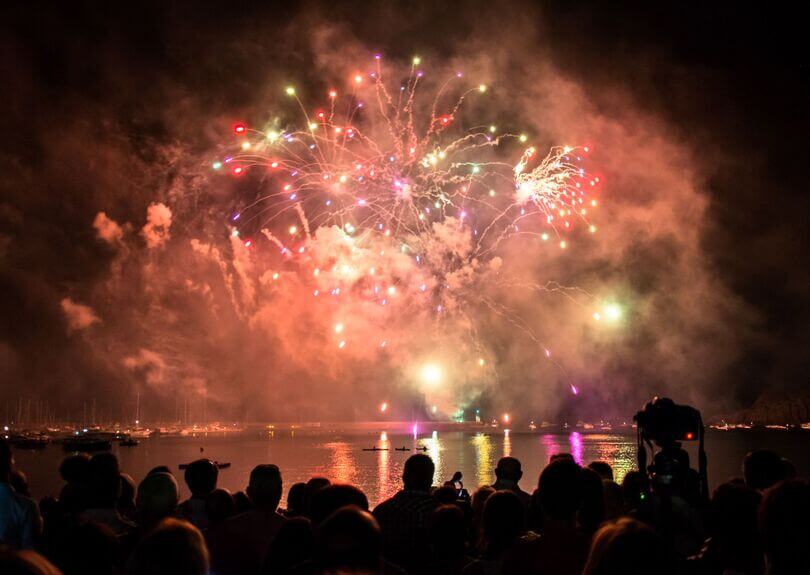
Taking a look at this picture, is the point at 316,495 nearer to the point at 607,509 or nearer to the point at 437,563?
the point at 437,563

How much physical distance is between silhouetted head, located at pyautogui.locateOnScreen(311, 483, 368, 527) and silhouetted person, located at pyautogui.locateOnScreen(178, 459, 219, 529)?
7.70 feet

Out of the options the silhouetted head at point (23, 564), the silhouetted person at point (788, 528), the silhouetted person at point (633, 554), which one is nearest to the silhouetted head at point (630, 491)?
the silhouetted person at point (788, 528)

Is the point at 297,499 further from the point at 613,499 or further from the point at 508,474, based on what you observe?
the point at 613,499

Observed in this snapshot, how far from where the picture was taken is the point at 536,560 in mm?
4883

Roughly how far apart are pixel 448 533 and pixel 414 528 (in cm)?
64

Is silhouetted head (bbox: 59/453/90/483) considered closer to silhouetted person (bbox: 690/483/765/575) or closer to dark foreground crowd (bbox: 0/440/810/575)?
dark foreground crowd (bbox: 0/440/810/575)

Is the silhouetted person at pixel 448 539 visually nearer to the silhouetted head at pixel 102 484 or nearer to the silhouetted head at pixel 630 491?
the silhouetted head at pixel 102 484

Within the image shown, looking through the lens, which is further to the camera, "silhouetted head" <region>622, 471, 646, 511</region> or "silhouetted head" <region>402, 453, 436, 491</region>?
"silhouetted head" <region>622, 471, 646, 511</region>

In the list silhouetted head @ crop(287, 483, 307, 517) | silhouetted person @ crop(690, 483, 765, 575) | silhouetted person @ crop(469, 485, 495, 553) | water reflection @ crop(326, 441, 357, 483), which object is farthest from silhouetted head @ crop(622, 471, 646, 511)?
water reflection @ crop(326, 441, 357, 483)

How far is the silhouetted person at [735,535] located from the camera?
448 centimetres

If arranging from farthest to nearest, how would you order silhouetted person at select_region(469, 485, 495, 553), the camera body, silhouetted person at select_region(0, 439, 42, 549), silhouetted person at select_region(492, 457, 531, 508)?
silhouetted person at select_region(492, 457, 531, 508) < silhouetted person at select_region(469, 485, 495, 553) < the camera body < silhouetted person at select_region(0, 439, 42, 549)

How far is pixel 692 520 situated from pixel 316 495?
3657mm

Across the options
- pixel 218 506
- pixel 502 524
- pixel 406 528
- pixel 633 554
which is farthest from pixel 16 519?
pixel 633 554

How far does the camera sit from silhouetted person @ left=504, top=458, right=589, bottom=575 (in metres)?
4.86
